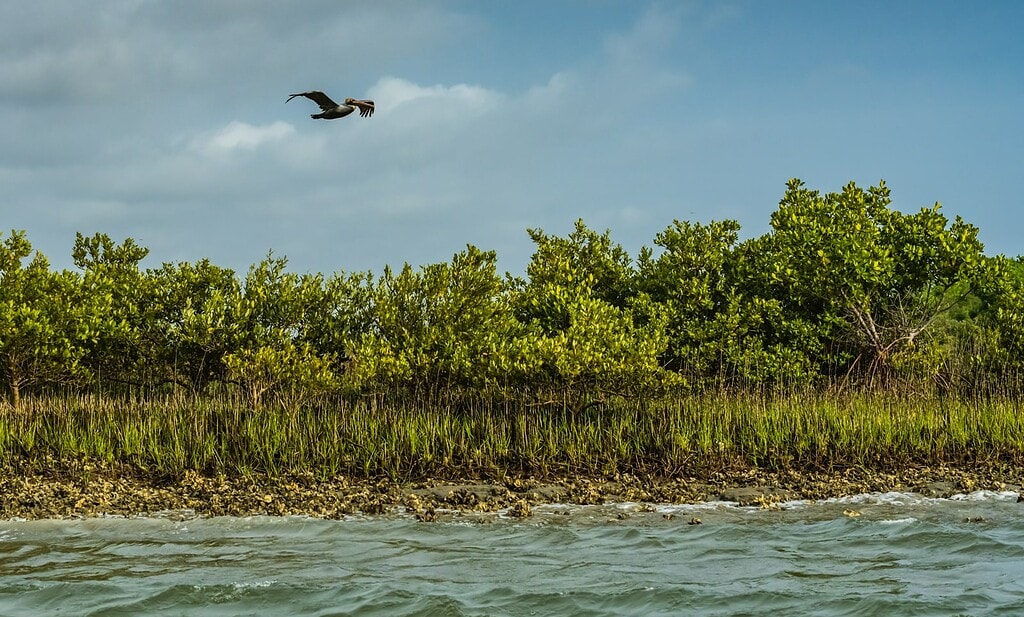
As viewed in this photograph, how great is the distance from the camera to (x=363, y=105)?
1130 cm

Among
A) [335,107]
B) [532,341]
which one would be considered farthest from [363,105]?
[532,341]

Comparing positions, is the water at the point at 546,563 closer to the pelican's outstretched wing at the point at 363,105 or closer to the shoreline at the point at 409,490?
the shoreline at the point at 409,490

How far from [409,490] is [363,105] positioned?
4165 mm

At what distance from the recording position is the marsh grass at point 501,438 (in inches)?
487

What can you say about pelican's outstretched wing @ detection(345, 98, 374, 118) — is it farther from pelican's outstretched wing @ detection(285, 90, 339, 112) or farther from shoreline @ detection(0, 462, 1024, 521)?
shoreline @ detection(0, 462, 1024, 521)

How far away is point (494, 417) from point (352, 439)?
6.42ft

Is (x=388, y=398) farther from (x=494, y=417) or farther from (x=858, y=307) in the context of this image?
(x=858, y=307)

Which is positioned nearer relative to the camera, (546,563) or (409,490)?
(546,563)

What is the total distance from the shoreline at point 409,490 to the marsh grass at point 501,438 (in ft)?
0.93

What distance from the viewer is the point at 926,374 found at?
16.7 meters

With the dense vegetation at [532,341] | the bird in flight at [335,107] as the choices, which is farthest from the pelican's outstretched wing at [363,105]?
the dense vegetation at [532,341]

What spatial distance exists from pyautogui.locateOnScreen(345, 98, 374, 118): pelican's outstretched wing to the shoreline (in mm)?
4011

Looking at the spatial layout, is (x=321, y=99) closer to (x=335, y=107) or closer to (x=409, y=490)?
(x=335, y=107)

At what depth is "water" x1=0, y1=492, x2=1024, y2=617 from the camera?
7.21m
